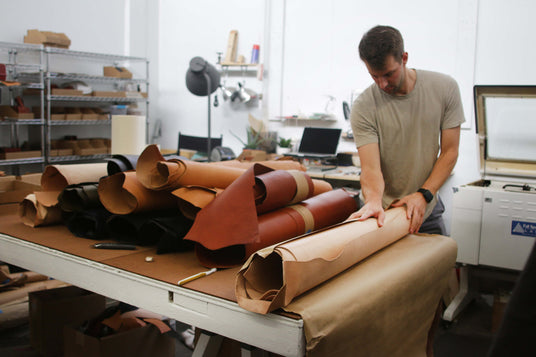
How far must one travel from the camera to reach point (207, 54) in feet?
19.6

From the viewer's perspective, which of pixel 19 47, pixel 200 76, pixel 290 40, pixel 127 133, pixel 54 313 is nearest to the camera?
pixel 127 133

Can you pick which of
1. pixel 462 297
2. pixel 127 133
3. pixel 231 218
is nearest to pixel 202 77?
pixel 127 133

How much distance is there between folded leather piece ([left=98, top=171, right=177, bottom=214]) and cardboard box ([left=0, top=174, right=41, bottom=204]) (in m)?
0.87

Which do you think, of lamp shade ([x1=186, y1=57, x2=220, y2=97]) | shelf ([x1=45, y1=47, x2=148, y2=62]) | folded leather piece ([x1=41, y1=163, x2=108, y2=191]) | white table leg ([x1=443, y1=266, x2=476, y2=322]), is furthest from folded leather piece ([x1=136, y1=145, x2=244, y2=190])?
shelf ([x1=45, y1=47, x2=148, y2=62])

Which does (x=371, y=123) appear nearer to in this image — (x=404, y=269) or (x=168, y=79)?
(x=404, y=269)

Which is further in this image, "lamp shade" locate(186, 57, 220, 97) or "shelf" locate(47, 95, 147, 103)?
"shelf" locate(47, 95, 147, 103)

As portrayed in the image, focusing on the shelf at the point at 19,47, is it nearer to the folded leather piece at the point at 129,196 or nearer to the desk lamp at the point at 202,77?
the desk lamp at the point at 202,77

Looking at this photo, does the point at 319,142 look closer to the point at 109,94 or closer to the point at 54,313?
the point at 109,94

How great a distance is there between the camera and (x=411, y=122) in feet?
6.24

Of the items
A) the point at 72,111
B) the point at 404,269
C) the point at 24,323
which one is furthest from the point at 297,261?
the point at 72,111

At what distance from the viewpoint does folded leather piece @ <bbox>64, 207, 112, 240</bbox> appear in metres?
1.53

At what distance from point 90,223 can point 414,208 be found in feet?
3.72

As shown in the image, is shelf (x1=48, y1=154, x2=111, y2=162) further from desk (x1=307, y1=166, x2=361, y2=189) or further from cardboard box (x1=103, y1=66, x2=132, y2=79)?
desk (x1=307, y1=166, x2=361, y2=189)

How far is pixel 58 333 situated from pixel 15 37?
395 centimetres
